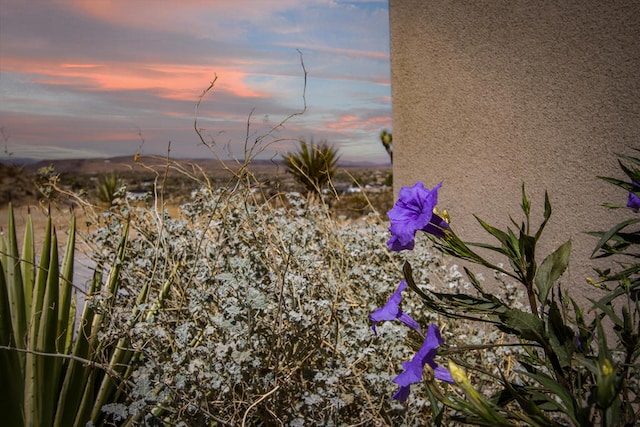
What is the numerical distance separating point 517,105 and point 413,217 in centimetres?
245

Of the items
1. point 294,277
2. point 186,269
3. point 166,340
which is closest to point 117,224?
point 186,269

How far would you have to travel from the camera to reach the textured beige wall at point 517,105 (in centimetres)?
302

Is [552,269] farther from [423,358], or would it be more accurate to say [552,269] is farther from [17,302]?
[17,302]

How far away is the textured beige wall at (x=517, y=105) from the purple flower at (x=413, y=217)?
2028mm

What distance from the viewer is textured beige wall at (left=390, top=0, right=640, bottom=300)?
302 centimetres

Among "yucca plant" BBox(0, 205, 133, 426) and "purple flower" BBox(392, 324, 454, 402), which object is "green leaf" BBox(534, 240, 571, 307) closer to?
"purple flower" BBox(392, 324, 454, 402)

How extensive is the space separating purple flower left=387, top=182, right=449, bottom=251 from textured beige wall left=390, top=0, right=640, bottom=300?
203 centimetres

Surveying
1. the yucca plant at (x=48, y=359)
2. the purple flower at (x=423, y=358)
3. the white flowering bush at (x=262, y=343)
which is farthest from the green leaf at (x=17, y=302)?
the purple flower at (x=423, y=358)

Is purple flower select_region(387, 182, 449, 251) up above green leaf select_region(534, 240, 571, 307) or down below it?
above

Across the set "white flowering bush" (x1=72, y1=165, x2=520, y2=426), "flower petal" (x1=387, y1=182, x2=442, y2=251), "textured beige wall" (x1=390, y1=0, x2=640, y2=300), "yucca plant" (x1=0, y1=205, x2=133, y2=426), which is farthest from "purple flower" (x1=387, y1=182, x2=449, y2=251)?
"textured beige wall" (x1=390, y1=0, x2=640, y2=300)

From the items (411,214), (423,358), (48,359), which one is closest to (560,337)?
(423,358)

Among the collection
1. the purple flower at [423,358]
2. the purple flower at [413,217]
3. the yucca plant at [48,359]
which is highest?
the purple flower at [413,217]

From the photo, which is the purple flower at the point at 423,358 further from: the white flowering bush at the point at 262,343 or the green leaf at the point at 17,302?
the green leaf at the point at 17,302

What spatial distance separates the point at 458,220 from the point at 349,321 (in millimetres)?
1596
